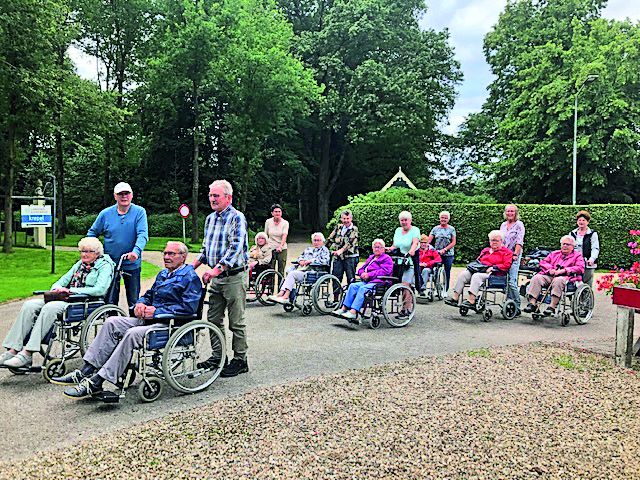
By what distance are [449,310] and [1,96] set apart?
53.7 ft

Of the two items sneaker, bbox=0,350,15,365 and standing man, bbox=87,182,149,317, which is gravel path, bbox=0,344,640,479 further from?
standing man, bbox=87,182,149,317

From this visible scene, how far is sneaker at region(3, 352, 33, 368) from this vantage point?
4.86 metres

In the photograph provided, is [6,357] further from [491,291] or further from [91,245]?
[491,291]

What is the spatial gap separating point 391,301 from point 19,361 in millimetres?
4514

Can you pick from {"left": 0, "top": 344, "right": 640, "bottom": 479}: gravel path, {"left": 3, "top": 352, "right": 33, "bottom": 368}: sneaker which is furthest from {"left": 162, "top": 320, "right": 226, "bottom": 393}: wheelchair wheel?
{"left": 3, "top": 352, "right": 33, "bottom": 368}: sneaker

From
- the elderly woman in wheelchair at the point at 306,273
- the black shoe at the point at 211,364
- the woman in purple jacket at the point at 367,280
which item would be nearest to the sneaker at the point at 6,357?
the black shoe at the point at 211,364

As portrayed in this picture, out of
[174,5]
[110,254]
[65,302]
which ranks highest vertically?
[174,5]

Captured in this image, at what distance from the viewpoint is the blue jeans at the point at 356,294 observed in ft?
24.5

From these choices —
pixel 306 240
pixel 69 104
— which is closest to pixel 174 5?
pixel 69 104

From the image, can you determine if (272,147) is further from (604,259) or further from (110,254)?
(110,254)

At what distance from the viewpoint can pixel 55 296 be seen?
5.03m

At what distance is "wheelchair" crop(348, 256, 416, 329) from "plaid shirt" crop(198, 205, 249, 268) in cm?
279

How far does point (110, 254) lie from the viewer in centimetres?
595

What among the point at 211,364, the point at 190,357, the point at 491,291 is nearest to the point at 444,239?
the point at 491,291
